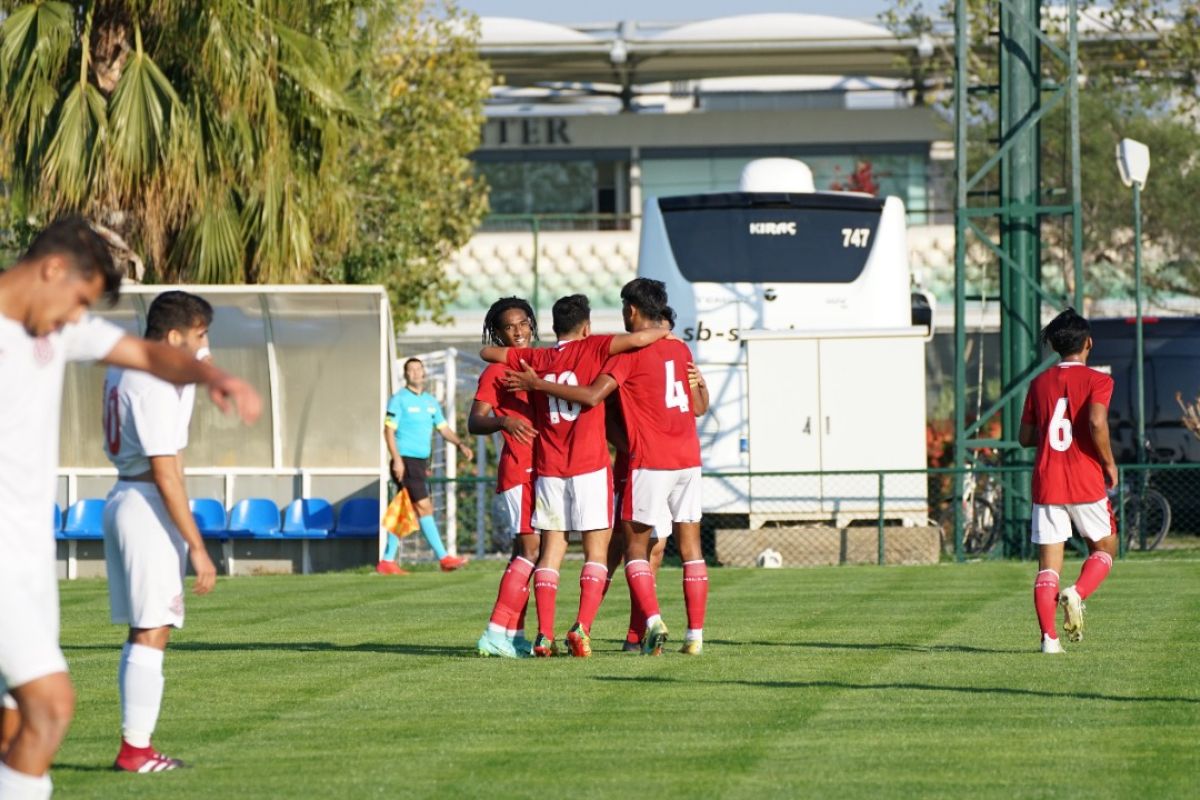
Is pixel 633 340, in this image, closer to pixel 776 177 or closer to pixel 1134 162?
pixel 776 177

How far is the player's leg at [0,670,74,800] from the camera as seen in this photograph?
5.86 metres

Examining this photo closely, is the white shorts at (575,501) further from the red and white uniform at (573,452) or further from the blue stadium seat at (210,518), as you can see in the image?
the blue stadium seat at (210,518)

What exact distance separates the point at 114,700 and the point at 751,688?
3062 mm

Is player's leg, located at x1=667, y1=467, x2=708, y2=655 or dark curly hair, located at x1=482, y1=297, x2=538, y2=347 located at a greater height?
dark curly hair, located at x1=482, y1=297, x2=538, y2=347

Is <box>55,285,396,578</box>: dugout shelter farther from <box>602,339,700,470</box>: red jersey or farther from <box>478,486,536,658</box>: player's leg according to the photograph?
<box>602,339,700,470</box>: red jersey

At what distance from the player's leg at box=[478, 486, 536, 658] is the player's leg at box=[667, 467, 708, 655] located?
33.3 inches

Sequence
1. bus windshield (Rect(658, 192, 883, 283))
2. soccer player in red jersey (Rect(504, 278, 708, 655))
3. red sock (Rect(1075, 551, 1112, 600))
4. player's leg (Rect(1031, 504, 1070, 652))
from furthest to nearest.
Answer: bus windshield (Rect(658, 192, 883, 283)), red sock (Rect(1075, 551, 1112, 600)), player's leg (Rect(1031, 504, 1070, 652)), soccer player in red jersey (Rect(504, 278, 708, 655))

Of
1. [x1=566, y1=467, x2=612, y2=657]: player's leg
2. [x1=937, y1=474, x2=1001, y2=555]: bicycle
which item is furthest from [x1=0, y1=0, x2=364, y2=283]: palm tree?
[x1=566, y1=467, x2=612, y2=657]: player's leg

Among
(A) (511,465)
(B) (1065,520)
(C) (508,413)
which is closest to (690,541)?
(A) (511,465)

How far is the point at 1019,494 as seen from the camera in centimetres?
2408

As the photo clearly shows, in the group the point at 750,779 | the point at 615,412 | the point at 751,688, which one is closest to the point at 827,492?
the point at 615,412

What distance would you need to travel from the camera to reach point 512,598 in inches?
466

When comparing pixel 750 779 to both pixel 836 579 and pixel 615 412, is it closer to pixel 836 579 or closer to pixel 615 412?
pixel 615 412

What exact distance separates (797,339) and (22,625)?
18.6m
